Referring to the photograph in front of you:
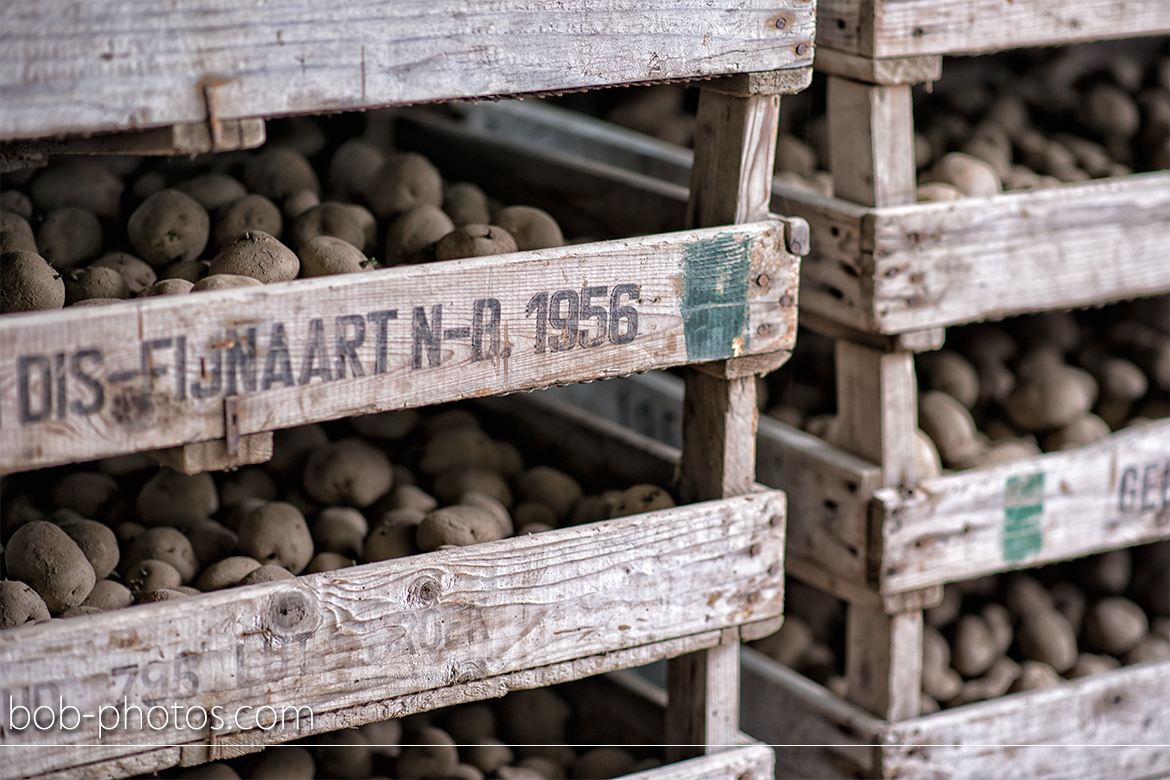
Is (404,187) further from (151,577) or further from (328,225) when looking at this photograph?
(151,577)

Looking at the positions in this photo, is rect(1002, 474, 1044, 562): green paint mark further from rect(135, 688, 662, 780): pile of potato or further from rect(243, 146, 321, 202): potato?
rect(243, 146, 321, 202): potato

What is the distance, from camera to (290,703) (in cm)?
199

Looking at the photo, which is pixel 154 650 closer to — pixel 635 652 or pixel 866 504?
pixel 635 652

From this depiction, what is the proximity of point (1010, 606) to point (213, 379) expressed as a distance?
2.33 meters

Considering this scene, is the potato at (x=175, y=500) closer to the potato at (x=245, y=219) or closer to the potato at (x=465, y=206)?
the potato at (x=245, y=219)

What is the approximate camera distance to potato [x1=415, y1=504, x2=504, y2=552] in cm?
234

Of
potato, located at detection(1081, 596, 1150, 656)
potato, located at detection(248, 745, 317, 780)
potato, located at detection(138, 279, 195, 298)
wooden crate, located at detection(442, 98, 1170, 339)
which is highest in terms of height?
potato, located at detection(138, 279, 195, 298)

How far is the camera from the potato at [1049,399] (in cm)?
320

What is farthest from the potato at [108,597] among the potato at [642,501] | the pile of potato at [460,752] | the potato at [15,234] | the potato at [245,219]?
the potato at [642,501]

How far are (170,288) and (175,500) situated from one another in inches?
27.4

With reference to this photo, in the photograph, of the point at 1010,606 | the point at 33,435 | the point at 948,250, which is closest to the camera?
the point at 33,435

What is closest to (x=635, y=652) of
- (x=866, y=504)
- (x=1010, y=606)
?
(x=866, y=504)

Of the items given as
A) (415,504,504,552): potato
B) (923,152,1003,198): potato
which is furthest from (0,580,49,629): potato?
(923,152,1003,198): potato

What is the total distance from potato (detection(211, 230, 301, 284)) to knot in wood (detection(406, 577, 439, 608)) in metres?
0.54
